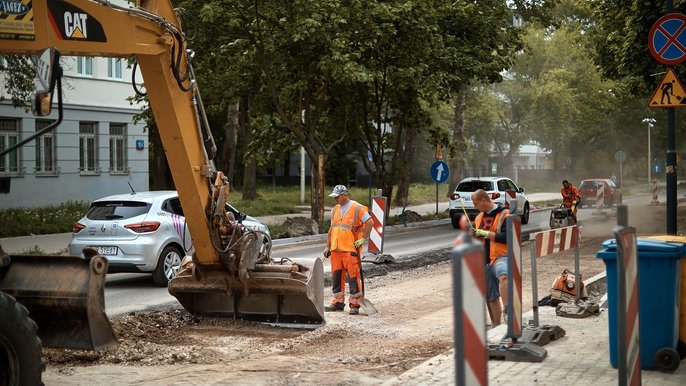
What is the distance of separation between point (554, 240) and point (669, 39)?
3600 millimetres

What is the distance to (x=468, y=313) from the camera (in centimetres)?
429

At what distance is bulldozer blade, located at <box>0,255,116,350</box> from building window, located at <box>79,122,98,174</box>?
2829 cm

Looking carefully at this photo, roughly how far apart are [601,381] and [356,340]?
341cm

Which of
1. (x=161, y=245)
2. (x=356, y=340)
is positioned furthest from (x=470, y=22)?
(x=356, y=340)

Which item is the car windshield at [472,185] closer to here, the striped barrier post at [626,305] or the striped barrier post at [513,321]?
the striped barrier post at [513,321]

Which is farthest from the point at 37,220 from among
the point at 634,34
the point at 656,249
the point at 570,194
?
the point at 656,249

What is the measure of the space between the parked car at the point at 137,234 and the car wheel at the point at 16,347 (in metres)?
8.57

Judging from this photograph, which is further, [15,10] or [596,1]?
[596,1]

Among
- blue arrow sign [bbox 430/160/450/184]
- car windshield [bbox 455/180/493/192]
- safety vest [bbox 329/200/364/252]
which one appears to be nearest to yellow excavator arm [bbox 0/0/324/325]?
safety vest [bbox 329/200/364/252]

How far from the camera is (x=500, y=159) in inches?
3066

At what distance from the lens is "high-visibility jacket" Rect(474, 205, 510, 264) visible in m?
10.7

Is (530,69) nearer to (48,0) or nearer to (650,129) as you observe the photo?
(650,129)

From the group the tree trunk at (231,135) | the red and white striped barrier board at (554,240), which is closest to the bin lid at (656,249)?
the red and white striped barrier board at (554,240)

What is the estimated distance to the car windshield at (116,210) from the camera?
1570 cm
